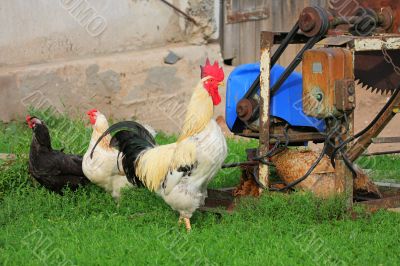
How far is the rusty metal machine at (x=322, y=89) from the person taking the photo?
22.0 ft

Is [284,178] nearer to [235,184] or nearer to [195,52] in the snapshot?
[235,184]

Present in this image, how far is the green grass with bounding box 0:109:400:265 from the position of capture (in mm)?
6031

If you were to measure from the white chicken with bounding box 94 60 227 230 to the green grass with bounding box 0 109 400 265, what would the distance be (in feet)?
0.92

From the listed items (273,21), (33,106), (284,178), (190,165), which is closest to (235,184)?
(284,178)

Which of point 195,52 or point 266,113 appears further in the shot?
point 195,52

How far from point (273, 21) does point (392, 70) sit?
4882 mm

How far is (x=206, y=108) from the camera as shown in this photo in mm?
6934

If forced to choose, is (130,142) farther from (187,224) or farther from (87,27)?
(87,27)

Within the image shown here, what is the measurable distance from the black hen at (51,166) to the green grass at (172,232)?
0.13m

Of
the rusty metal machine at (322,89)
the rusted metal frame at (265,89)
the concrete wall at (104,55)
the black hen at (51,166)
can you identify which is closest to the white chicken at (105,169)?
the black hen at (51,166)

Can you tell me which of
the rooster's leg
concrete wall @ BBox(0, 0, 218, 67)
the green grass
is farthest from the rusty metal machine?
concrete wall @ BBox(0, 0, 218, 67)

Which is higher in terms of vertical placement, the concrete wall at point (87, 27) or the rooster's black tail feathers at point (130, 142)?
the concrete wall at point (87, 27)

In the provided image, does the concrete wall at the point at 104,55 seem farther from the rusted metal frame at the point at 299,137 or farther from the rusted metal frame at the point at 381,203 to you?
the rusted metal frame at the point at 381,203

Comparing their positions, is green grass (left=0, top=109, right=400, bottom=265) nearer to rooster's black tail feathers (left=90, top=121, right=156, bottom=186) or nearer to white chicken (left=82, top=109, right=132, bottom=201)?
white chicken (left=82, top=109, right=132, bottom=201)
